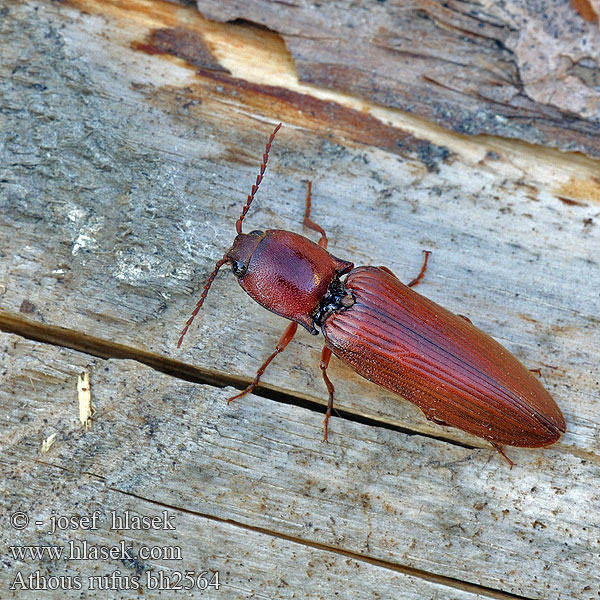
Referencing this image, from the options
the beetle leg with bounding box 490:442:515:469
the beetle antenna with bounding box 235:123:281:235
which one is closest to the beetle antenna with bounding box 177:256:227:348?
the beetle antenna with bounding box 235:123:281:235

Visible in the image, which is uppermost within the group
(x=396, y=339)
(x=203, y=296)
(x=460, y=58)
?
(x=460, y=58)

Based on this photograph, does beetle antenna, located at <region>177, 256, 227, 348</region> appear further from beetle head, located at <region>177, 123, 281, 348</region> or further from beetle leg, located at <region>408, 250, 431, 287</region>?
beetle leg, located at <region>408, 250, 431, 287</region>

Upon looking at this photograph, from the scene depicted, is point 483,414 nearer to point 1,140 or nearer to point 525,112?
→ point 525,112

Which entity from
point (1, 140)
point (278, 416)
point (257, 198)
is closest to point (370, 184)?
point (257, 198)

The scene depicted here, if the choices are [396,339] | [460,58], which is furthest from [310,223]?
[460,58]

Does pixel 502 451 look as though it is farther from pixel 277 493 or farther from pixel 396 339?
pixel 277 493
